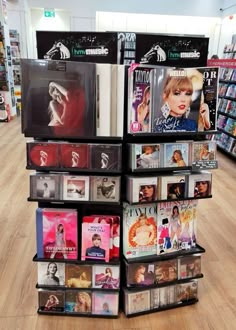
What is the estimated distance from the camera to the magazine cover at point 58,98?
150 cm

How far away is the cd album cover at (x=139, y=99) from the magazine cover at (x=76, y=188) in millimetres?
373

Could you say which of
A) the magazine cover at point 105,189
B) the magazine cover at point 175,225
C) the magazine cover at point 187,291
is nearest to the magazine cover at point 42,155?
the magazine cover at point 105,189

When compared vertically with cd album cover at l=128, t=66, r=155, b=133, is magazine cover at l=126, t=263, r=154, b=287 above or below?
below

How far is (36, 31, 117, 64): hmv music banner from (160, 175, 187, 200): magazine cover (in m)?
0.69

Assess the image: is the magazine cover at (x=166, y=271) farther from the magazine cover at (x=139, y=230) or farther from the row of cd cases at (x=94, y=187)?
the row of cd cases at (x=94, y=187)

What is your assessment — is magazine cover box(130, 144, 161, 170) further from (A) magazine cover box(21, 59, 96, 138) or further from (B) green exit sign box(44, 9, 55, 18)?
(B) green exit sign box(44, 9, 55, 18)

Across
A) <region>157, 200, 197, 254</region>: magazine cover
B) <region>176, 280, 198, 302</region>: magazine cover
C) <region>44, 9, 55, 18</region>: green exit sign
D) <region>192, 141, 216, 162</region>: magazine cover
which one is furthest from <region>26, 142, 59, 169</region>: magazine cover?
<region>44, 9, 55, 18</region>: green exit sign

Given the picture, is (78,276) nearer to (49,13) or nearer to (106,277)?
(106,277)

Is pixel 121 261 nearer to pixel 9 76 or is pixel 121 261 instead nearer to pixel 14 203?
pixel 14 203

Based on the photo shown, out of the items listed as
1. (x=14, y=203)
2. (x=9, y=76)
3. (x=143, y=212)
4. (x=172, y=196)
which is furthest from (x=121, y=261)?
(x=9, y=76)

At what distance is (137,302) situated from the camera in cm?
189

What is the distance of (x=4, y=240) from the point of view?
9.02 feet

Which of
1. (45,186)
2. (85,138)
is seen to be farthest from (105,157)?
(45,186)

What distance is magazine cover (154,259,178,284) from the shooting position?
6.19ft
